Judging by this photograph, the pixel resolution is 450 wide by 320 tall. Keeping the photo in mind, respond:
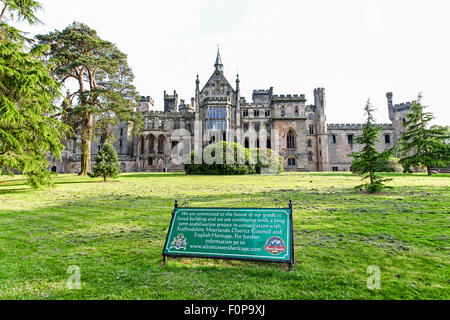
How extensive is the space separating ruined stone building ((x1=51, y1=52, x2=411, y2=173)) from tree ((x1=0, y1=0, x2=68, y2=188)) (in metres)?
30.4

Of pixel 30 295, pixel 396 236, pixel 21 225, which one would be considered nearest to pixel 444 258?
pixel 396 236

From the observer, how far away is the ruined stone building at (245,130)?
145 ft

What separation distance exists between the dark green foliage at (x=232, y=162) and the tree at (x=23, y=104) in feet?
53.6

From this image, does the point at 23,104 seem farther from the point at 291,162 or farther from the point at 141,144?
the point at 291,162

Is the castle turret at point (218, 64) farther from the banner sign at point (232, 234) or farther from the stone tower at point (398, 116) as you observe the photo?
the banner sign at point (232, 234)

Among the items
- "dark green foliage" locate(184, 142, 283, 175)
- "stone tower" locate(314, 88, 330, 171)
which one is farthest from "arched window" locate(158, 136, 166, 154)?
"stone tower" locate(314, 88, 330, 171)

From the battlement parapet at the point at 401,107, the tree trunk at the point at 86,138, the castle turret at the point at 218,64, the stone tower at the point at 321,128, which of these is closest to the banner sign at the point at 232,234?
the tree trunk at the point at 86,138

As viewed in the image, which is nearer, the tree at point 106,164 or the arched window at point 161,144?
the tree at point 106,164

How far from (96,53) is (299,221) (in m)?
29.4

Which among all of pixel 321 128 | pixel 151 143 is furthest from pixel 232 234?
pixel 321 128

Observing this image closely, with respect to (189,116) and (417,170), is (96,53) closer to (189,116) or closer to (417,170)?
(189,116)

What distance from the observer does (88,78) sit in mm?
27969

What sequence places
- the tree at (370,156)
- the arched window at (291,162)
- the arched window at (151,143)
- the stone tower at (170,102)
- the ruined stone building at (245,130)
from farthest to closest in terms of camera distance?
the stone tower at (170,102) < the arched window at (151,143) < the arched window at (291,162) < the ruined stone building at (245,130) < the tree at (370,156)

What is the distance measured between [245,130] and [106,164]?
31.0 m
